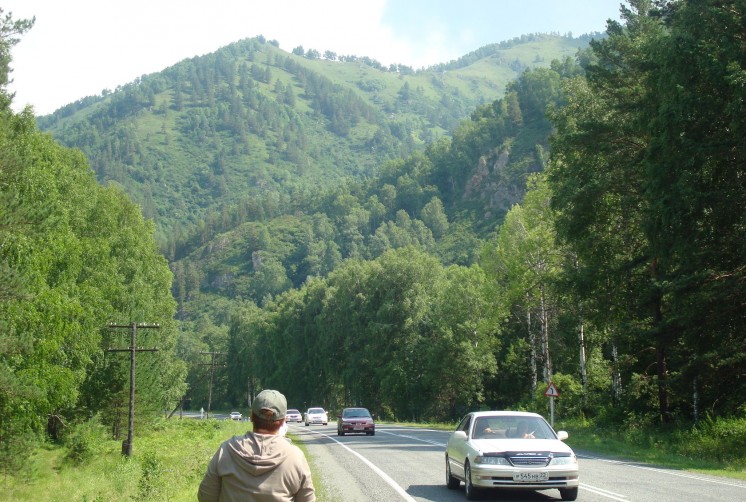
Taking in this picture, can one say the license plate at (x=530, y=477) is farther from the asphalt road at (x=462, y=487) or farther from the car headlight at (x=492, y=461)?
the asphalt road at (x=462, y=487)

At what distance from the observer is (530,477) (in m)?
13.9

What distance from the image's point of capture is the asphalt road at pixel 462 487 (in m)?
14.6

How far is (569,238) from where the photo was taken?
3406 cm

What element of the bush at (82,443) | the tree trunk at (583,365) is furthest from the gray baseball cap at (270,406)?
the bush at (82,443)

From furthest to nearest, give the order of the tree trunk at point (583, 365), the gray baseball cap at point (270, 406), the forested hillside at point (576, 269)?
the tree trunk at point (583, 365)
the forested hillside at point (576, 269)
the gray baseball cap at point (270, 406)

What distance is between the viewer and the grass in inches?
781

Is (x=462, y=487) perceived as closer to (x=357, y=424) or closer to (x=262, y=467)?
(x=262, y=467)

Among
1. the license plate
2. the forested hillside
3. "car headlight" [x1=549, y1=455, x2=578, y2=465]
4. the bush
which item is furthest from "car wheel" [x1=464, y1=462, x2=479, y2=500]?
the bush

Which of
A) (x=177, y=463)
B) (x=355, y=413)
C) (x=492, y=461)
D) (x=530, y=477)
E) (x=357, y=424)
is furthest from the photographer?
(x=355, y=413)

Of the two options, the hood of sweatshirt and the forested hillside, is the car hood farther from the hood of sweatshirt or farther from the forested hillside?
the forested hillside

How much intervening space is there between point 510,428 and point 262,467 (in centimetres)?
1096

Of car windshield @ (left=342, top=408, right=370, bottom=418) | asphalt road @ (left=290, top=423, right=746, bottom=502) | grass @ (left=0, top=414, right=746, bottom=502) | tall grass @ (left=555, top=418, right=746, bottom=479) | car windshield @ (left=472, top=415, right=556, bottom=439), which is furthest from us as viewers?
car windshield @ (left=342, top=408, right=370, bottom=418)

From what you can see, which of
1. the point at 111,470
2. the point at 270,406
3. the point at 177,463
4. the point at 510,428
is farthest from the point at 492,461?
the point at 111,470

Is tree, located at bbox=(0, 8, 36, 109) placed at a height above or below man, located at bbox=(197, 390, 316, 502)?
above
